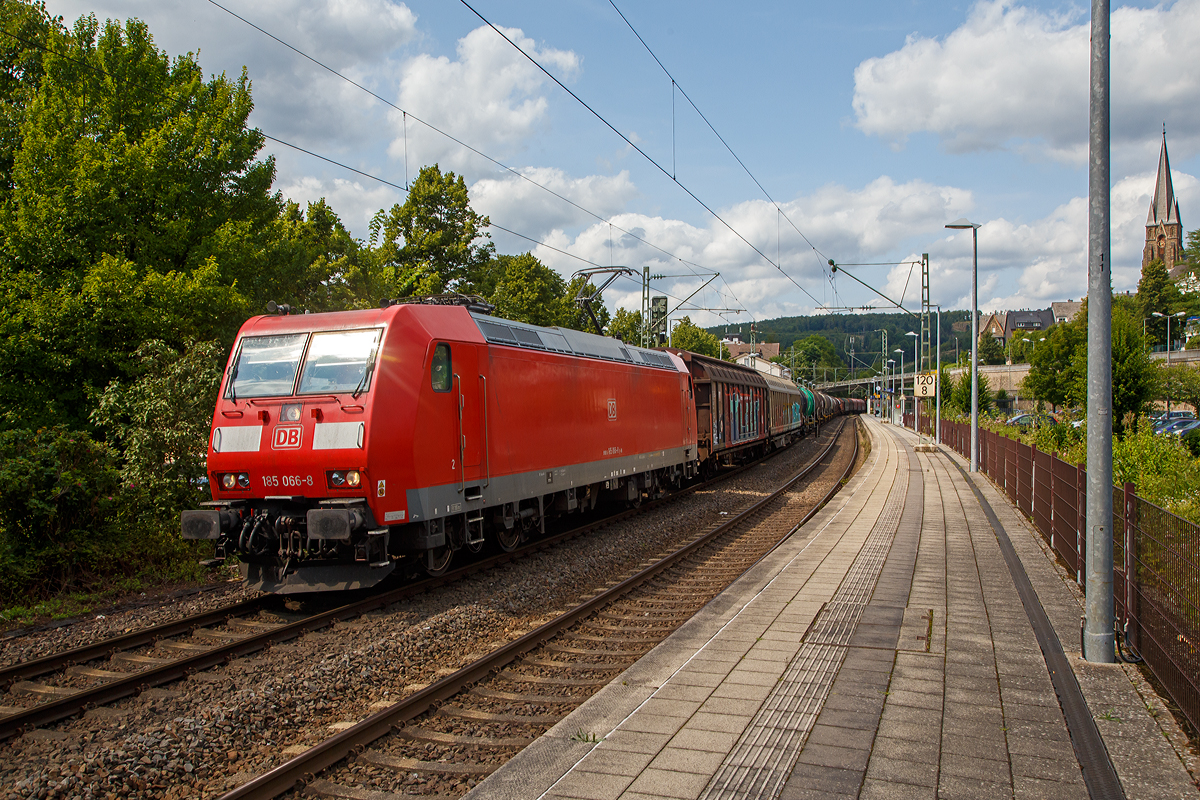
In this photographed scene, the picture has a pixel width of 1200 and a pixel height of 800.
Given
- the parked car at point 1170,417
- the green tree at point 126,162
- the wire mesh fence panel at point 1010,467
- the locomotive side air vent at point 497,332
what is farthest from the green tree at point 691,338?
the locomotive side air vent at point 497,332

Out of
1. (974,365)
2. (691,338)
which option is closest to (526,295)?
(974,365)

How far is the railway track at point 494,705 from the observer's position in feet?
15.4

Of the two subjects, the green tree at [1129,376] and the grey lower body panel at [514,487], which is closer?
the grey lower body panel at [514,487]

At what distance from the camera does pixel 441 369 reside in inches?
359

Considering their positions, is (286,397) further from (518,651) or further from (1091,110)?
(1091,110)

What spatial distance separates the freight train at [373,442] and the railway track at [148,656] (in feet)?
1.23

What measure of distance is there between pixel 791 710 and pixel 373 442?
4938mm

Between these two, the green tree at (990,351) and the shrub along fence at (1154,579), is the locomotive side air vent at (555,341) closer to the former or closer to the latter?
the shrub along fence at (1154,579)

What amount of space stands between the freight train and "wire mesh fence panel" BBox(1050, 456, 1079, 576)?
279 inches

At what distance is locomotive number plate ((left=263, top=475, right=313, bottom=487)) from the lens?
827cm

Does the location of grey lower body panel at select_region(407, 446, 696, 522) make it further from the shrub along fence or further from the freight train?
the shrub along fence

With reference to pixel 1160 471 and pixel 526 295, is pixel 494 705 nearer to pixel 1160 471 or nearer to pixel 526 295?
pixel 1160 471

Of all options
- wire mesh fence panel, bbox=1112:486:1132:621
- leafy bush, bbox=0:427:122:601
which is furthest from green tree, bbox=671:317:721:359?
wire mesh fence panel, bbox=1112:486:1132:621

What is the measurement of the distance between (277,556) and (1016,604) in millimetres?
8053
